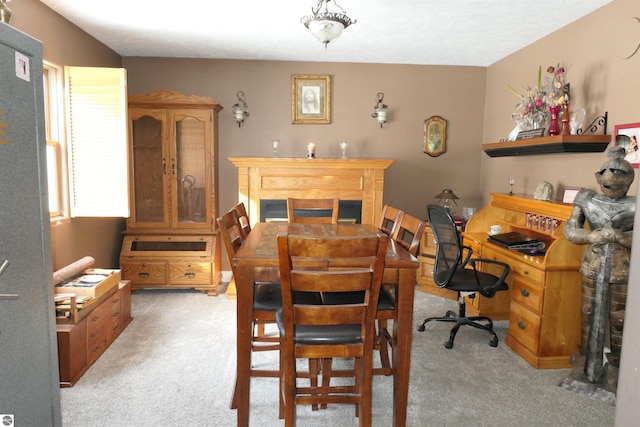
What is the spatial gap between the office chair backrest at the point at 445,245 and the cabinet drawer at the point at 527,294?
0.46m

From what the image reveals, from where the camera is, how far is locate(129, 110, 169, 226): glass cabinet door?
168 inches

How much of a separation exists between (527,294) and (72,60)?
400 centimetres

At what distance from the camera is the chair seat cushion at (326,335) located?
5.72 feet

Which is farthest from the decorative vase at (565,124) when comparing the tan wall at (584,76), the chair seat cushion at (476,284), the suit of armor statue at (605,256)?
the chair seat cushion at (476,284)

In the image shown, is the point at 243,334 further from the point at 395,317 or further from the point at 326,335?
the point at 395,317

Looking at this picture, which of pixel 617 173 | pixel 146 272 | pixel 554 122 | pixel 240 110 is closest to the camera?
pixel 617 173

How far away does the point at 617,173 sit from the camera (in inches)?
91.1

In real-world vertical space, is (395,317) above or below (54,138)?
below

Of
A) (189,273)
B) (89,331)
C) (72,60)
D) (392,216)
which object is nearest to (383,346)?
(392,216)

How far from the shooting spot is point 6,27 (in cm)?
121

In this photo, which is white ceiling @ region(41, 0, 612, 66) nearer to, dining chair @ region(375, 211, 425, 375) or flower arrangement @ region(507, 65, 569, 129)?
flower arrangement @ region(507, 65, 569, 129)

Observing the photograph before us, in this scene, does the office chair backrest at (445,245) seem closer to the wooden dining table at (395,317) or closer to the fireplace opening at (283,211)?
the wooden dining table at (395,317)

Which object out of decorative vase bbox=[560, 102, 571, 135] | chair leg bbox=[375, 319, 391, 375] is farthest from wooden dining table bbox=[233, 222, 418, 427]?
decorative vase bbox=[560, 102, 571, 135]

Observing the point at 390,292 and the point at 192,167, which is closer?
the point at 390,292
